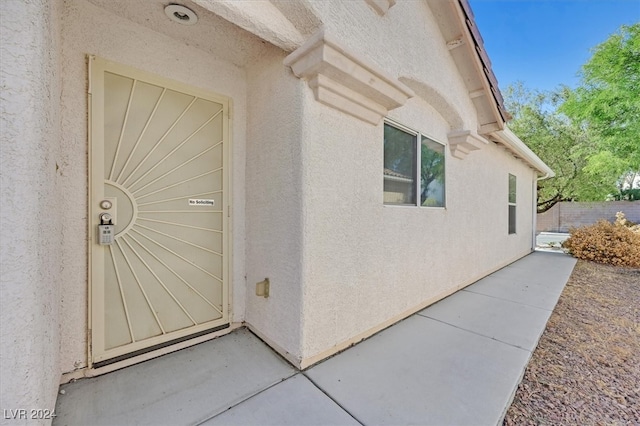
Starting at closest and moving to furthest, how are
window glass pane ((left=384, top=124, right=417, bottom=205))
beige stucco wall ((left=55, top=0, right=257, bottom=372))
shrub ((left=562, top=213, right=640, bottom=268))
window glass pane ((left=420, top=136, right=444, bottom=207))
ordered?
beige stucco wall ((left=55, top=0, right=257, bottom=372))
window glass pane ((left=384, top=124, right=417, bottom=205))
window glass pane ((left=420, top=136, right=444, bottom=207))
shrub ((left=562, top=213, right=640, bottom=268))

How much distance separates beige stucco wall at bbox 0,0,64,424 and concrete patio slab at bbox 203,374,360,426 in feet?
3.64

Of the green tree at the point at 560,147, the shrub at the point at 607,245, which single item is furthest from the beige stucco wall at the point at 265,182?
the green tree at the point at 560,147

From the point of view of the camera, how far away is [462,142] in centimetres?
465

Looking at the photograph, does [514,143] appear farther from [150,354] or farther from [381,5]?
[150,354]

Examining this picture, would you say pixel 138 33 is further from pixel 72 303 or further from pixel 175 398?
pixel 175 398

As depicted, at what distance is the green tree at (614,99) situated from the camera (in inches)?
349

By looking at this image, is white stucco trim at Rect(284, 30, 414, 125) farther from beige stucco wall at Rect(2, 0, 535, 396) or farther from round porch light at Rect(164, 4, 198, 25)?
round porch light at Rect(164, 4, 198, 25)

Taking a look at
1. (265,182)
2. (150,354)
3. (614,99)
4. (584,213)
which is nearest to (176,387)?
(150,354)

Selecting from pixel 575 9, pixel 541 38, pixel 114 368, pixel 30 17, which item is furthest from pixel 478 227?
pixel 541 38

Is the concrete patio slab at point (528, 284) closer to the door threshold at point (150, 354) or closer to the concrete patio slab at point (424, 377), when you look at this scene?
the concrete patio slab at point (424, 377)

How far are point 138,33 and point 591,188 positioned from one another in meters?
18.8

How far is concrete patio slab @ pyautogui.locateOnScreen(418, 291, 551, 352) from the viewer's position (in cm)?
331

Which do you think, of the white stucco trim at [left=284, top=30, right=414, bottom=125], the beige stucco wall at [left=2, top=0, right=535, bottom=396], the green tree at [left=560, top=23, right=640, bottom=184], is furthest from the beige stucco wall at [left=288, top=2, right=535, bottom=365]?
the green tree at [left=560, top=23, right=640, bottom=184]

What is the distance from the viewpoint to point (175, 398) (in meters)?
2.11
